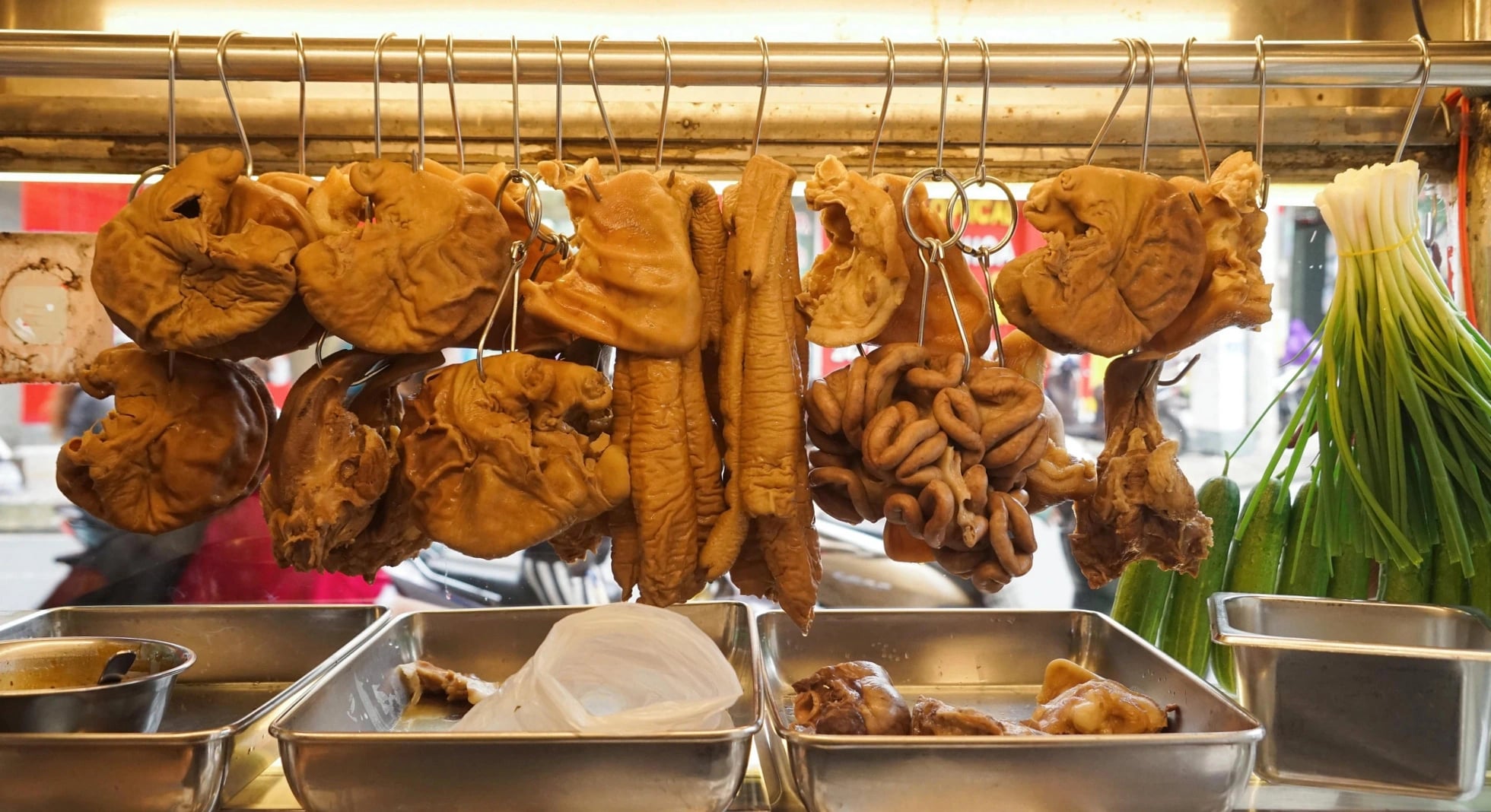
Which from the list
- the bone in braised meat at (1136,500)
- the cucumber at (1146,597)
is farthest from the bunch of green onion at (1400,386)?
the bone in braised meat at (1136,500)

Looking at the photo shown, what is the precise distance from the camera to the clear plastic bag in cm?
180

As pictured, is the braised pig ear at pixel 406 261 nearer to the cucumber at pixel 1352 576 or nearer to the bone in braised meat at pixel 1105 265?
the bone in braised meat at pixel 1105 265

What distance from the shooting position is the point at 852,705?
1.84 m

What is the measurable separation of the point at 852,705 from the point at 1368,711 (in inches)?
36.0

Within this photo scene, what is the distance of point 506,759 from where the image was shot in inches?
62.5

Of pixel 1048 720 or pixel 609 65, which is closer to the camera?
pixel 609 65

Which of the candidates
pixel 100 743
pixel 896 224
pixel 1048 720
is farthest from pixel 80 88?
pixel 1048 720

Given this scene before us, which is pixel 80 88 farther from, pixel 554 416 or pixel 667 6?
pixel 554 416

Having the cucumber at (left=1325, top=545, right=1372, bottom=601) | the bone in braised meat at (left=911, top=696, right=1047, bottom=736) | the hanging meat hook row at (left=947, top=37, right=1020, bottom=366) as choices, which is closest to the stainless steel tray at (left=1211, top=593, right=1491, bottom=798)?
the cucumber at (left=1325, top=545, right=1372, bottom=601)

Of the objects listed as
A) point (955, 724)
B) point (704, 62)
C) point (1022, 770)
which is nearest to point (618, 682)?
point (955, 724)

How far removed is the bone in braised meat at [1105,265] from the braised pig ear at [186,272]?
950mm

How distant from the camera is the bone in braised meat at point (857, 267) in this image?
4.40ft

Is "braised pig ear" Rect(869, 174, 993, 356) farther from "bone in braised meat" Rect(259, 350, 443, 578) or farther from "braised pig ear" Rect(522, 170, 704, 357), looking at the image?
"bone in braised meat" Rect(259, 350, 443, 578)

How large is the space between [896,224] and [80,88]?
188cm
